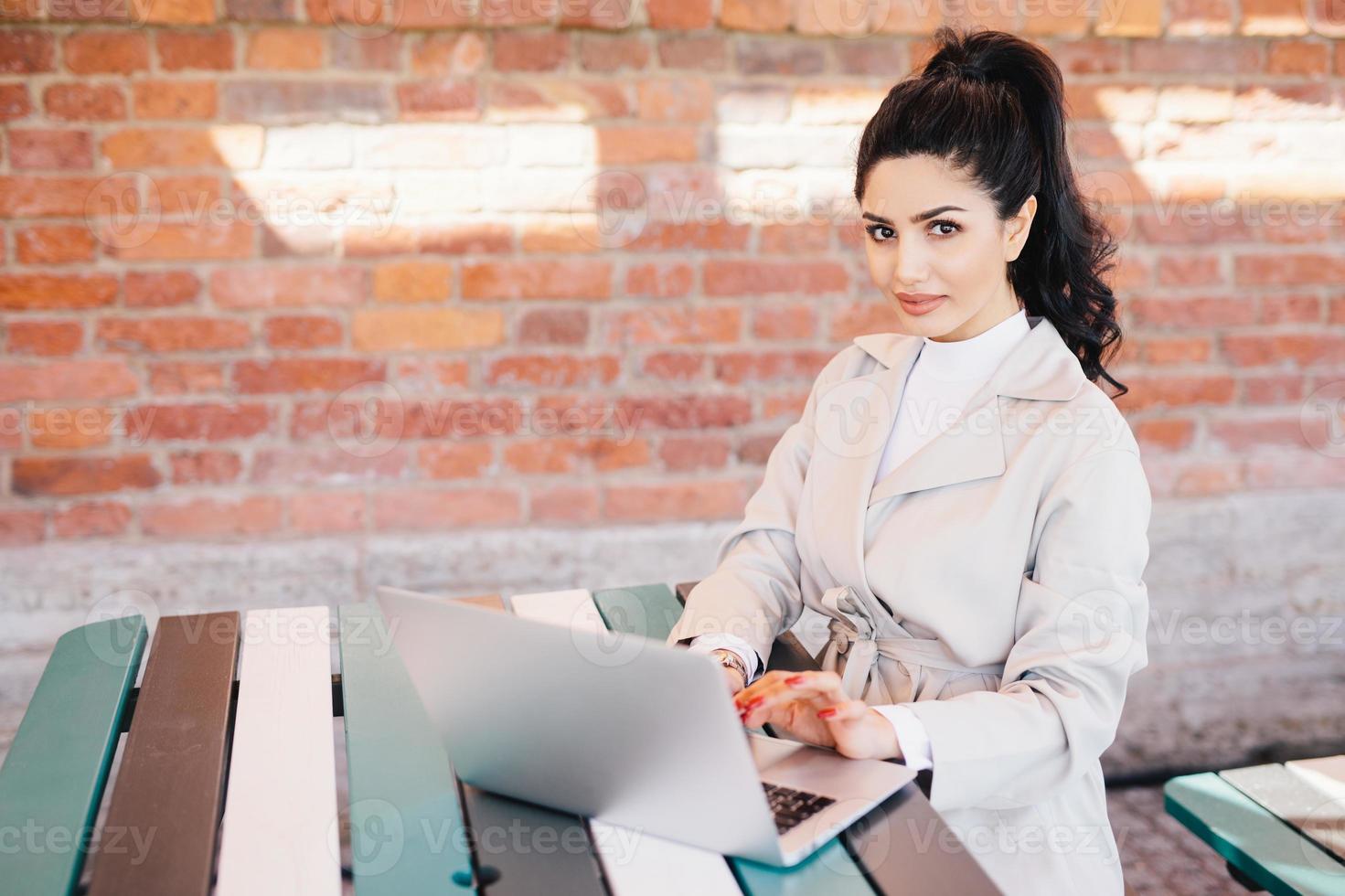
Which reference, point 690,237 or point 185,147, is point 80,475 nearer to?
point 185,147

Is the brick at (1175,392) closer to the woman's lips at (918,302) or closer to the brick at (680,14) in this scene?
the brick at (680,14)

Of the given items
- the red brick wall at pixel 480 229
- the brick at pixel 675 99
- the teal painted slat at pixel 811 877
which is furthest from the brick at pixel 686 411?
the teal painted slat at pixel 811 877

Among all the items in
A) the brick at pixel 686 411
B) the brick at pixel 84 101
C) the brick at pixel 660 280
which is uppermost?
the brick at pixel 84 101

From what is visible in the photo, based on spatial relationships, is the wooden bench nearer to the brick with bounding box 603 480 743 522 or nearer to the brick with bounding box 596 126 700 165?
the brick with bounding box 603 480 743 522

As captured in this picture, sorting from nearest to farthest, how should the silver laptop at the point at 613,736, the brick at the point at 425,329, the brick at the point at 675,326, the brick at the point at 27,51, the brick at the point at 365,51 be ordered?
the silver laptop at the point at 613,736
the brick at the point at 27,51
the brick at the point at 365,51
the brick at the point at 425,329
the brick at the point at 675,326

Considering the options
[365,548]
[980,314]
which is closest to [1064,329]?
[980,314]

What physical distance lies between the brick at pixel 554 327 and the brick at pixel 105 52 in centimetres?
83

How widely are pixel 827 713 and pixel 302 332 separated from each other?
1.49 m

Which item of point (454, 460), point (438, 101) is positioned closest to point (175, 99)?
point (438, 101)

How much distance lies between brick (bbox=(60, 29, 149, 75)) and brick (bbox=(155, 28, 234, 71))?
30 millimetres

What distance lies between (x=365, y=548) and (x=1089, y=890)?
60.1 inches

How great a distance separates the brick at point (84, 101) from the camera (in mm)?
2172

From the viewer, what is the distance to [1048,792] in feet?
4.33

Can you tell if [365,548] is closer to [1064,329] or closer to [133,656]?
[133,656]
